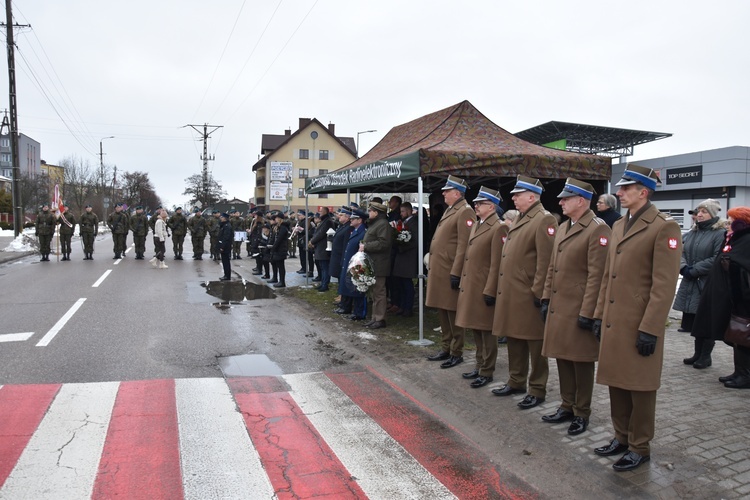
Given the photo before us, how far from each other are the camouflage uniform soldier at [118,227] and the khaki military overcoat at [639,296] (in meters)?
20.7

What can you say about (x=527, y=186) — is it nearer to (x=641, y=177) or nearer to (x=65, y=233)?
(x=641, y=177)

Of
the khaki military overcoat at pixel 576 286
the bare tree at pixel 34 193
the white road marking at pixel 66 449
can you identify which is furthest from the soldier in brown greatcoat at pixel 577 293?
the bare tree at pixel 34 193

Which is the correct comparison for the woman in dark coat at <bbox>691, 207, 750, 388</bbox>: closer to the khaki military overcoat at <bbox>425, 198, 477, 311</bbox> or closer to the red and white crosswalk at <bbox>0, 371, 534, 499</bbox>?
the khaki military overcoat at <bbox>425, 198, 477, 311</bbox>

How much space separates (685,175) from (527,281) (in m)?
36.0

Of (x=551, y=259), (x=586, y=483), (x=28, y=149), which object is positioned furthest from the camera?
(x=28, y=149)

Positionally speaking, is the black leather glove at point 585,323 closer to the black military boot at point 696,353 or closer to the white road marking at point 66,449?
the black military boot at point 696,353

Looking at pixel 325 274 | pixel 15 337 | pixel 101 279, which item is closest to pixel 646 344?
pixel 15 337

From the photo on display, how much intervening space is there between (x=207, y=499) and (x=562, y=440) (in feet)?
9.42

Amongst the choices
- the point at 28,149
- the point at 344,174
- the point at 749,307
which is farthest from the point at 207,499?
the point at 28,149

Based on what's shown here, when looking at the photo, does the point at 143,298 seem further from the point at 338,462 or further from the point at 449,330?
the point at 338,462

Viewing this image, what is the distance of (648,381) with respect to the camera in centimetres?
402

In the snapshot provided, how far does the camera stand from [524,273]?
18.3 feet

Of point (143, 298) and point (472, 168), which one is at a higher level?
point (472, 168)

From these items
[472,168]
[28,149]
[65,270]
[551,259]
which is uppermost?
[28,149]
